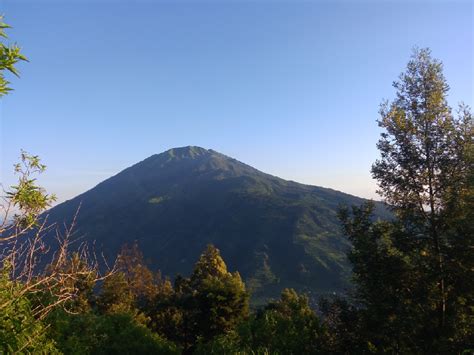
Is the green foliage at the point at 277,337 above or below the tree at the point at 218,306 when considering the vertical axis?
above

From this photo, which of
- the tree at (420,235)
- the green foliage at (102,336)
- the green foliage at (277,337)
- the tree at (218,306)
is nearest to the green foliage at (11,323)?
the green foliage at (102,336)

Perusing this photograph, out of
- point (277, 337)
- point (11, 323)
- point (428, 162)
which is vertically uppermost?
point (428, 162)

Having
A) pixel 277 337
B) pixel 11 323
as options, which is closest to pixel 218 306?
pixel 277 337

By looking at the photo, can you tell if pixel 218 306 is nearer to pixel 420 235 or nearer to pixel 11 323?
pixel 420 235

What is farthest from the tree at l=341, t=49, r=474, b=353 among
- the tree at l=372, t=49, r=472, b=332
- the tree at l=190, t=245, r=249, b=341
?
the tree at l=190, t=245, r=249, b=341

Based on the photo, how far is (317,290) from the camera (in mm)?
125062

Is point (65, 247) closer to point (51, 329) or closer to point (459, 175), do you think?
point (51, 329)

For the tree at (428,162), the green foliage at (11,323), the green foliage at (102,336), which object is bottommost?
the green foliage at (102,336)

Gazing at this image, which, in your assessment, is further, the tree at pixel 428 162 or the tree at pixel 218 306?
the tree at pixel 218 306

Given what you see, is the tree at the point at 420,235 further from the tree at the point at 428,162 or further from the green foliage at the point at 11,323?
the green foliage at the point at 11,323

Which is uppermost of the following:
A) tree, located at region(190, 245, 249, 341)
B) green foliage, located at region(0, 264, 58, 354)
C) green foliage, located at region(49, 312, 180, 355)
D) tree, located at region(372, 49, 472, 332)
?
tree, located at region(372, 49, 472, 332)

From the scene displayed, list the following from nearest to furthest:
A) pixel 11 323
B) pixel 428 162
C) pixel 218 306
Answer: pixel 11 323 → pixel 428 162 → pixel 218 306

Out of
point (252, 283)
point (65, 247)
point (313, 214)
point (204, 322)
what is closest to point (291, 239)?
point (313, 214)

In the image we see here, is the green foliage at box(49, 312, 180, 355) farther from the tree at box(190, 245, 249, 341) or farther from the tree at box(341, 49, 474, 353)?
the tree at box(190, 245, 249, 341)
